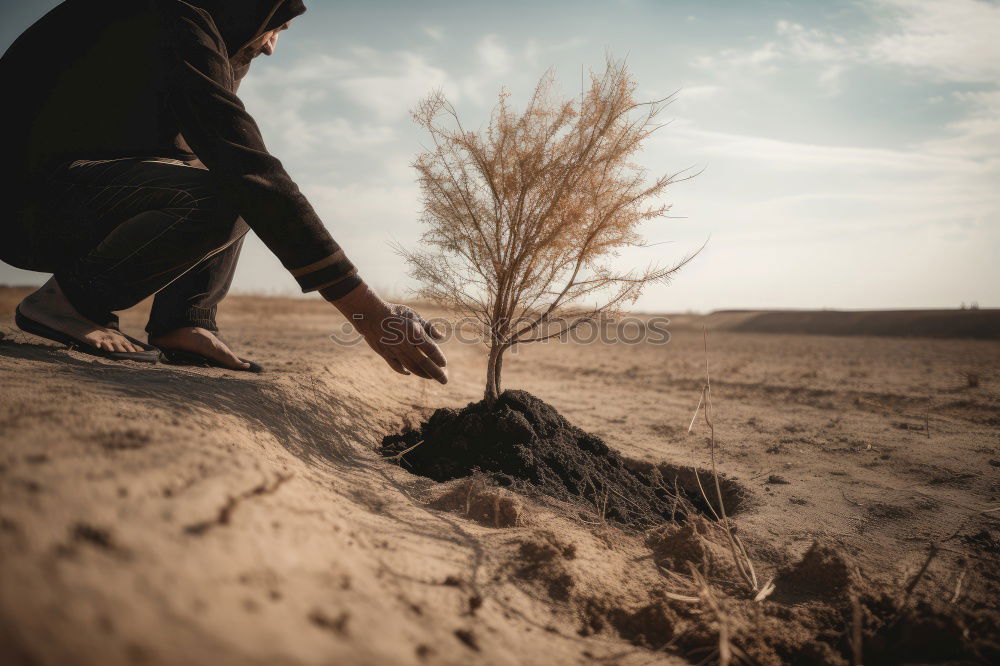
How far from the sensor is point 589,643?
1.43 m

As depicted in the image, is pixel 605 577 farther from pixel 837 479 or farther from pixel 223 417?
pixel 837 479

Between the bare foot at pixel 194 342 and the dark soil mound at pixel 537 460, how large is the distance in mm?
1131

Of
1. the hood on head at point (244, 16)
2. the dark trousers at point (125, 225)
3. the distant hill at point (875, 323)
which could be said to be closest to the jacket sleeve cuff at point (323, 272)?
the dark trousers at point (125, 225)

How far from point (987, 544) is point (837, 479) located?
0.84m

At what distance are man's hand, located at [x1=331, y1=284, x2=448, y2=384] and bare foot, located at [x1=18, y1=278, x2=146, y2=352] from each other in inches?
58.5

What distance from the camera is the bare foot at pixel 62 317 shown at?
2506 millimetres

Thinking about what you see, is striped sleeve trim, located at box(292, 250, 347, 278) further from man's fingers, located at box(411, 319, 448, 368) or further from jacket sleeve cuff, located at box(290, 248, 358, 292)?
man's fingers, located at box(411, 319, 448, 368)

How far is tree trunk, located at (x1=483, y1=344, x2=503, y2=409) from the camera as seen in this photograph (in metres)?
2.92

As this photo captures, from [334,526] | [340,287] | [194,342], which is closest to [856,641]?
[334,526]

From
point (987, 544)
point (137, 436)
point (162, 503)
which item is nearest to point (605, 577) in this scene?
point (162, 503)

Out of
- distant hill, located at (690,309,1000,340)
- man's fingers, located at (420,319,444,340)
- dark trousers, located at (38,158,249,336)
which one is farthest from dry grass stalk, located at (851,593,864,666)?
distant hill, located at (690,309,1000,340)

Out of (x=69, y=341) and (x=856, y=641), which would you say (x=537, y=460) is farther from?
(x=69, y=341)

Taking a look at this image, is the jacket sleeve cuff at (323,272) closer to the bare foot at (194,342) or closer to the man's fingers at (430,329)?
the man's fingers at (430,329)

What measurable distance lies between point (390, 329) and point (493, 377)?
1.10m
